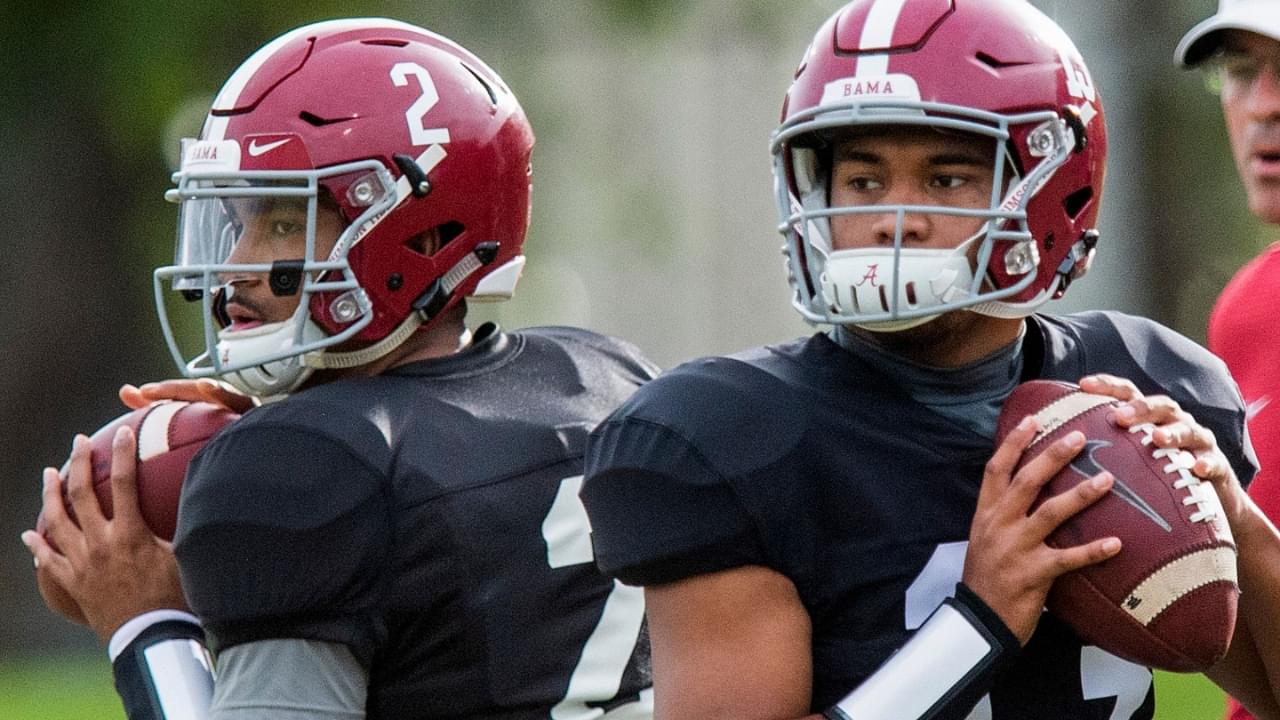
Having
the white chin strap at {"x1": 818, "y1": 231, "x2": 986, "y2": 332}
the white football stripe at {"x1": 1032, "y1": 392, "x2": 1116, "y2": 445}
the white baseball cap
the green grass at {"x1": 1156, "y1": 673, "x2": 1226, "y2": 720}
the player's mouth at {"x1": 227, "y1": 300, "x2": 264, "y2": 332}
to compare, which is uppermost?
the white baseball cap

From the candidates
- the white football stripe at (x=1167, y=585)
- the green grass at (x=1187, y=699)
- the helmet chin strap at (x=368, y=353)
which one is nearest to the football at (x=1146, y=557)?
the white football stripe at (x=1167, y=585)

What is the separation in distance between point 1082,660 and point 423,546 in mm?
807

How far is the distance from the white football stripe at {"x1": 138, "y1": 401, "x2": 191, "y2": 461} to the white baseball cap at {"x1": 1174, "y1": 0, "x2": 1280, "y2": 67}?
154cm

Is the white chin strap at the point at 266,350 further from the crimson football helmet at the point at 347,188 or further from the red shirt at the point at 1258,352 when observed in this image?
the red shirt at the point at 1258,352

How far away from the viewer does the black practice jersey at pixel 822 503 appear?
2.20 m

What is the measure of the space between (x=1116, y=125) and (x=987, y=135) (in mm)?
9519

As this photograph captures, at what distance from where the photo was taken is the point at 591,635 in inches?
101

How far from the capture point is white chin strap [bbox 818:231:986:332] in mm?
2287

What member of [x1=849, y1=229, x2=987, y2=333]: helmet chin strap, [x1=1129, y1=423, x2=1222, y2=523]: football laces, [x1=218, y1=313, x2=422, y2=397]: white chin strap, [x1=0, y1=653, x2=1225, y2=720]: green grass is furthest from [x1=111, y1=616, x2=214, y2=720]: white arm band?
[x1=0, y1=653, x2=1225, y2=720]: green grass

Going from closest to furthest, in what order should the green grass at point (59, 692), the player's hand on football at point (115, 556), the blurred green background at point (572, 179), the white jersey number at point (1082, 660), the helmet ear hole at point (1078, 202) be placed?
the white jersey number at point (1082, 660) < the helmet ear hole at point (1078, 202) < the player's hand on football at point (115, 556) < the green grass at point (59, 692) < the blurred green background at point (572, 179)

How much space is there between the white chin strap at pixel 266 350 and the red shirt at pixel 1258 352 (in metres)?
1.32

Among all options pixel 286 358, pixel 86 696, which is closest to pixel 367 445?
pixel 286 358

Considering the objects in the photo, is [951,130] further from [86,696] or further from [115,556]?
[86,696]

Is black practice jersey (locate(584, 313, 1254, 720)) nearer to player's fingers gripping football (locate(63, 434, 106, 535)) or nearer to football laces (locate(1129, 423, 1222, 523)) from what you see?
football laces (locate(1129, 423, 1222, 523))
